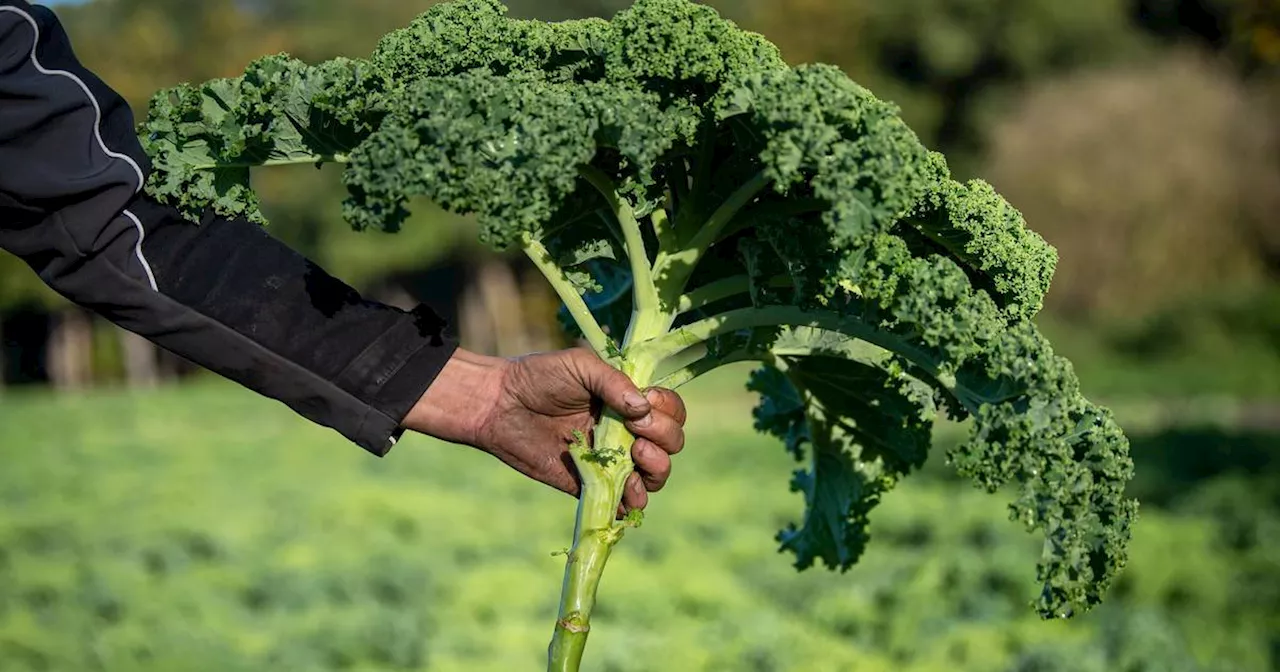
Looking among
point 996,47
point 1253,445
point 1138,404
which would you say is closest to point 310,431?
point 1138,404

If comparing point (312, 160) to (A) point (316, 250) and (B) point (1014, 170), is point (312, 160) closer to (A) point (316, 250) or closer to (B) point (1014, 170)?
(B) point (1014, 170)

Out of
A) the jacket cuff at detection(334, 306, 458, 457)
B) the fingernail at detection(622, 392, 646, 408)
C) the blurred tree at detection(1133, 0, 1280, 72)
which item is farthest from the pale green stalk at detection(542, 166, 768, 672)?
the blurred tree at detection(1133, 0, 1280, 72)

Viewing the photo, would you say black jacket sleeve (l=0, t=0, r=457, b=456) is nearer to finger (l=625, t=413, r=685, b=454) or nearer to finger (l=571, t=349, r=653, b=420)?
finger (l=571, t=349, r=653, b=420)

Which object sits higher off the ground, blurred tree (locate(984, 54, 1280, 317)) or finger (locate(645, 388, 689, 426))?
blurred tree (locate(984, 54, 1280, 317))

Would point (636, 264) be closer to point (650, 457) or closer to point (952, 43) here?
point (650, 457)

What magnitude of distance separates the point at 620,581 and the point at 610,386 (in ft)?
22.8

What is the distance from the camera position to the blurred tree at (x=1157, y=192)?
34.8 metres

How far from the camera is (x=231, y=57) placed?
46.8 metres

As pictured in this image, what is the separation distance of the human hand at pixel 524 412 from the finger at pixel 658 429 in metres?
0.04

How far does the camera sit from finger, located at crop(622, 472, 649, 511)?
3.47 metres

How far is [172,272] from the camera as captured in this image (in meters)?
3.43

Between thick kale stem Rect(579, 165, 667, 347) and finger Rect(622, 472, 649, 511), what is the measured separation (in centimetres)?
33

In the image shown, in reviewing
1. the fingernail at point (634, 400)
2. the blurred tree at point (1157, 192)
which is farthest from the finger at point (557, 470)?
the blurred tree at point (1157, 192)

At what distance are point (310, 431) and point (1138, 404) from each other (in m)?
16.0
